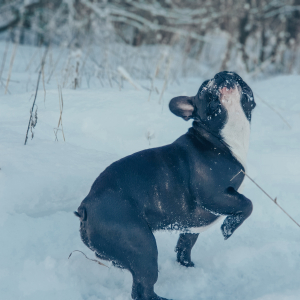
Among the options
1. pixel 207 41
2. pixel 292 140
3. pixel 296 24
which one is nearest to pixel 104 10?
pixel 207 41

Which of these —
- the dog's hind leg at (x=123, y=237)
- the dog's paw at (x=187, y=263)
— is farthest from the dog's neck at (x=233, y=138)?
the dog's paw at (x=187, y=263)

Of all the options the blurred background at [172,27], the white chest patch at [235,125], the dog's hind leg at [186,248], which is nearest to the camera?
the white chest patch at [235,125]

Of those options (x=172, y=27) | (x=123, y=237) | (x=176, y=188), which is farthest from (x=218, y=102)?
(x=172, y=27)

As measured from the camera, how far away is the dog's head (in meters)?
1.15

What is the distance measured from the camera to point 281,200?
5.81 feet

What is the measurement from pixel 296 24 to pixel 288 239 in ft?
19.9

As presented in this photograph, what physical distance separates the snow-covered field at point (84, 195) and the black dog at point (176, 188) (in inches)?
9.1

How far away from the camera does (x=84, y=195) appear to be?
1571mm

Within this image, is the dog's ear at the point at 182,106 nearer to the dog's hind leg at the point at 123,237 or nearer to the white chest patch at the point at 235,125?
the white chest patch at the point at 235,125

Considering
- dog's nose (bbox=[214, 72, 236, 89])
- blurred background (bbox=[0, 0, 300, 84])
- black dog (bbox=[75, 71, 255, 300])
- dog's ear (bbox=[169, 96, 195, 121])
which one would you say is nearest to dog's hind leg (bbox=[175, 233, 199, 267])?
black dog (bbox=[75, 71, 255, 300])

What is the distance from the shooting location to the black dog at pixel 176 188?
40.9 inches

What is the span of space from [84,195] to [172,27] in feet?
18.6

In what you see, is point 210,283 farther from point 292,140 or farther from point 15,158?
point 292,140

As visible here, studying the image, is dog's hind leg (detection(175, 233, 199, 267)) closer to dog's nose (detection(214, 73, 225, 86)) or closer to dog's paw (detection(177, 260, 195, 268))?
dog's paw (detection(177, 260, 195, 268))
